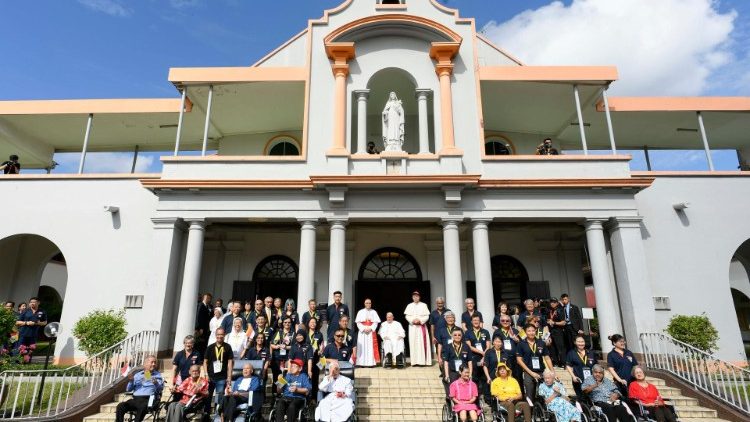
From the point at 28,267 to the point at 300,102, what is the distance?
11179 millimetres

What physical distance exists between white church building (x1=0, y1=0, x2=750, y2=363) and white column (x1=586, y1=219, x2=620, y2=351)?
7 cm

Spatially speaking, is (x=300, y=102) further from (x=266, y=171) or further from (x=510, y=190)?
(x=510, y=190)

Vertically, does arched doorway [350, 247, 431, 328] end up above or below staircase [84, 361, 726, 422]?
above

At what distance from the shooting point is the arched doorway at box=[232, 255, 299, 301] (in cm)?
Result: 1393

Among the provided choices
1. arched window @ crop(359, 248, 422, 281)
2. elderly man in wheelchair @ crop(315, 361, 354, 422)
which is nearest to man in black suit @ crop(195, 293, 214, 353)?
arched window @ crop(359, 248, 422, 281)

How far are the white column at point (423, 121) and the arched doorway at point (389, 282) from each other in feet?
12.7

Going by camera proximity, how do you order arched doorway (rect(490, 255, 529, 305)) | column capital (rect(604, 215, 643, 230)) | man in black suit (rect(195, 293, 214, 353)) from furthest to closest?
arched doorway (rect(490, 255, 529, 305)), column capital (rect(604, 215, 643, 230)), man in black suit (rect(195, 293, 214, 353))

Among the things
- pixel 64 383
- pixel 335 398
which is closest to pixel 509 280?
pixel 335 398

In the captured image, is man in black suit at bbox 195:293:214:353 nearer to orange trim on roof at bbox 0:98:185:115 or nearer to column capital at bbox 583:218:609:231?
orange trim on roof at bbox 0:98:185:115

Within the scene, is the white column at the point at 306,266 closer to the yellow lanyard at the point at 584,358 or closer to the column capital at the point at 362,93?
the column capital at the point at 362,93

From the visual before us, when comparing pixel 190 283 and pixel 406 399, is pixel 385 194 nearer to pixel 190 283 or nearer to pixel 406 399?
pixel 406 399

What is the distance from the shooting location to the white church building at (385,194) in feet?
37.7

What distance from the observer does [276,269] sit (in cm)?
1459

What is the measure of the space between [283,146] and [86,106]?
21.2ft
